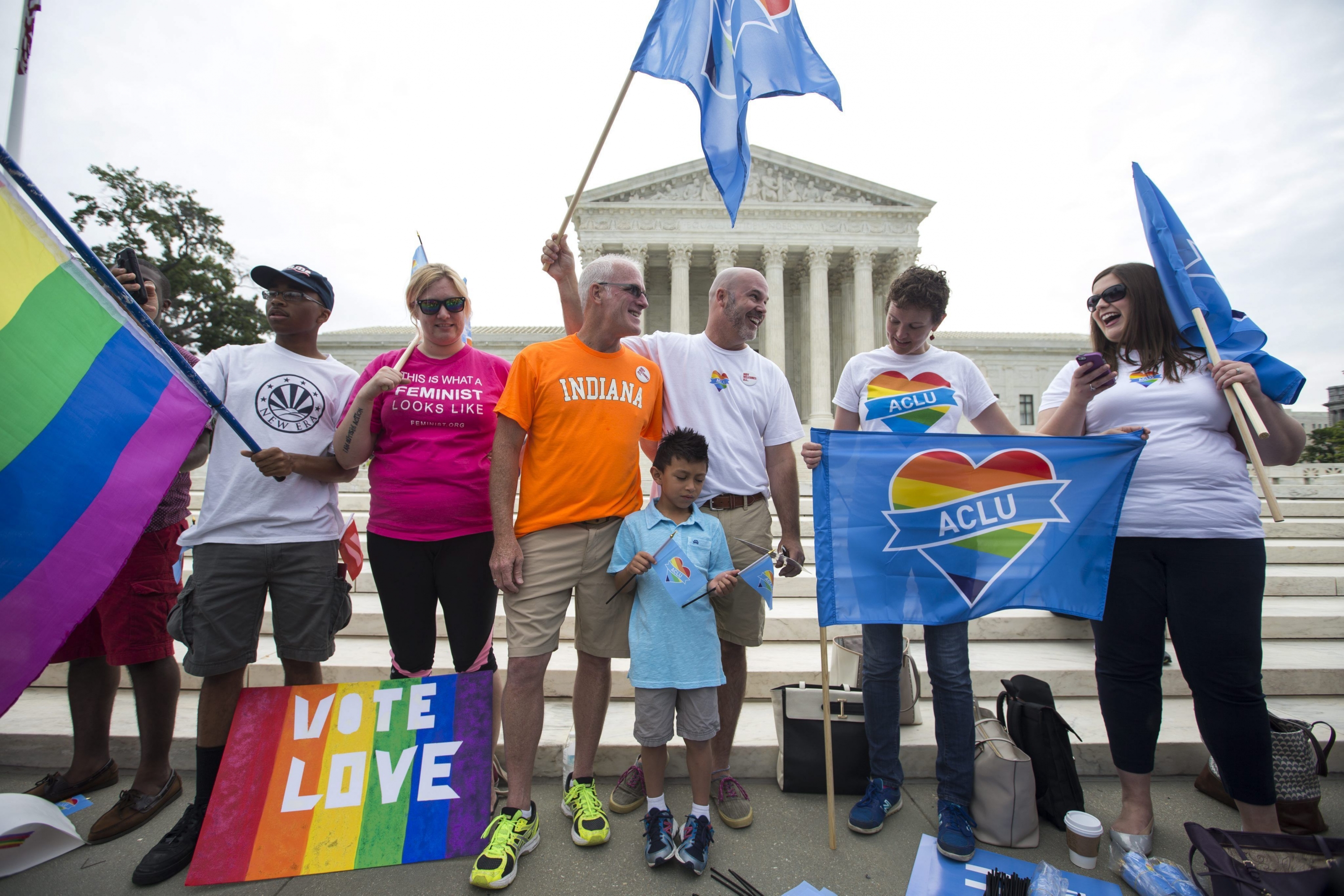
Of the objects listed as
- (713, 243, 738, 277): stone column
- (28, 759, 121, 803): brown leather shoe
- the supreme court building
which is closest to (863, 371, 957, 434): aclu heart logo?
(28, 759, 121, 803): brown leather shoe

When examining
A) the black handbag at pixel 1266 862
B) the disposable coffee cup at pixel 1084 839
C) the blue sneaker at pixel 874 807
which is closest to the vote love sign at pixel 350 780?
the blue sneaker at pixel 874 807

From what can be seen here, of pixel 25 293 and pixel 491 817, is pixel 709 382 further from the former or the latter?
pixel 25 293

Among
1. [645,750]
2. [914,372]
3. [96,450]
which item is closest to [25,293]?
[96,450]

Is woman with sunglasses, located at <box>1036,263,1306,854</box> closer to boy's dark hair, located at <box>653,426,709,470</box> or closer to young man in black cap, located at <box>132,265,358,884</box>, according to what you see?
boy's dark hair, located at <box>653,426,709,470</box>

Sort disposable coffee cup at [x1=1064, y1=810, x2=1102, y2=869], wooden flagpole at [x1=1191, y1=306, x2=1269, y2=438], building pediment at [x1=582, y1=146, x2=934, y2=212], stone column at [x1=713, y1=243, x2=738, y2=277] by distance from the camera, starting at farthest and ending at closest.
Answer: building pediment at [x1=582, y1=146, x2=934, y2=212] < stone column at [x1=713, y1=243, x2=738, y2=277] < disposable coffee cup at [x1=1064, y1=810, x2=1102, y2=869] < wooden flagpole at [x1=1191, y1=306, x2=1269, y2=438]

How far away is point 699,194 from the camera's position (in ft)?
101

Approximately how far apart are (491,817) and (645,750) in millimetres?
772

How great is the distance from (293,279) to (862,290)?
31.3 meters

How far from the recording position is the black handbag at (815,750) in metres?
2.93

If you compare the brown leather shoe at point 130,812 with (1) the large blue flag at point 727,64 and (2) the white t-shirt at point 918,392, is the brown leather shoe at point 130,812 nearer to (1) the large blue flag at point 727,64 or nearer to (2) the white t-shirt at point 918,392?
(2) the white t-shirt at point 918,392

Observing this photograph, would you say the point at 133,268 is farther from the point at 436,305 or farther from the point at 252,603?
the point at 252,603

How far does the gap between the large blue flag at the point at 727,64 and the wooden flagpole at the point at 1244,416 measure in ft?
6.65

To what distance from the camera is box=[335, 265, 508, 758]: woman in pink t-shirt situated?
2717 millimetres

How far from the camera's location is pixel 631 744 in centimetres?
314
